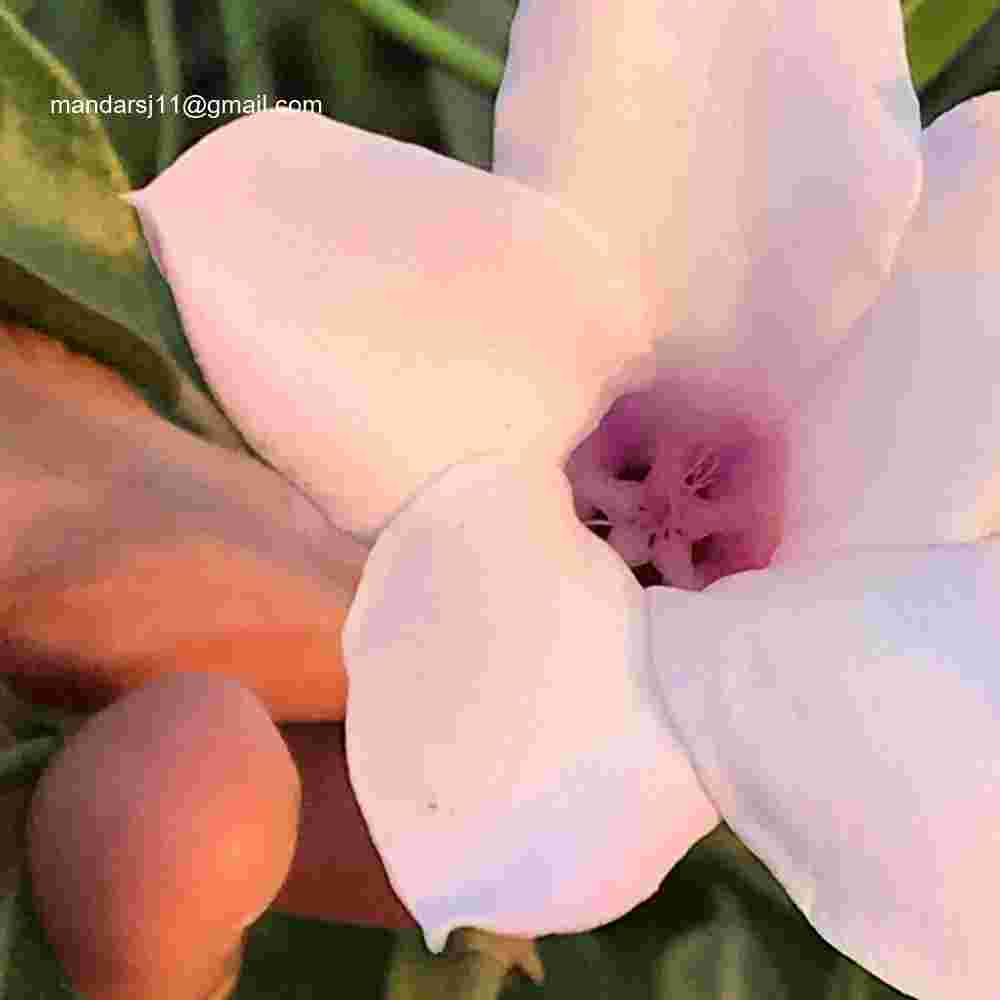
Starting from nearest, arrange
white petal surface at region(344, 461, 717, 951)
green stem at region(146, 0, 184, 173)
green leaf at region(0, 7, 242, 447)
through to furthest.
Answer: white petal surface at region(344, 461, 717, 951) → green leaf at region(0, 7, 242, 447) → green stem at region(146, 0, 184, 173)

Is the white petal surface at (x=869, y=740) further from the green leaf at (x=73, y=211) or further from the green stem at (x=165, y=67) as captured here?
the green stem at (x=165, y=67)

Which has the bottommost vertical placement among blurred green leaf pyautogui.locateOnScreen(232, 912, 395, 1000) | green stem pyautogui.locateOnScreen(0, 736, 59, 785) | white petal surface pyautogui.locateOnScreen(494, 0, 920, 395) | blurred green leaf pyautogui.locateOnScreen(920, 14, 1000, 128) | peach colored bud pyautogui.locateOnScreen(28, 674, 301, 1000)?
blurred green leaf pyautogui.locateOnScreen(232, 912, 395, 1000)

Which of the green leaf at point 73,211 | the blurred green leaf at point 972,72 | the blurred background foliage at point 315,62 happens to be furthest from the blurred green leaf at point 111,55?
the blurred green leaf at point 972,72

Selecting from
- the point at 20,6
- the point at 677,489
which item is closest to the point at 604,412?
the point at 677,489

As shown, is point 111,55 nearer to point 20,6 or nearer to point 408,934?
point 20,6

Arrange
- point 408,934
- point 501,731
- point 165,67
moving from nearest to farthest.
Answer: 1. point 501,731
2. point 408,934
3. point 165,67

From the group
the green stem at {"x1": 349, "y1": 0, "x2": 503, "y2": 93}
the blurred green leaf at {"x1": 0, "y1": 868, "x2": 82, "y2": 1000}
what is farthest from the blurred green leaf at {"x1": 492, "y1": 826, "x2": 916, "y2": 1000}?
the green stem at {"x1": 349, "y1": 0, "x2": 503, "y2": 93}

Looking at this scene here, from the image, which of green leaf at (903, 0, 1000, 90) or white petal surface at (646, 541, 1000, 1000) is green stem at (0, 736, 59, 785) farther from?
green leaf at (903, 0, 1000, 90)
